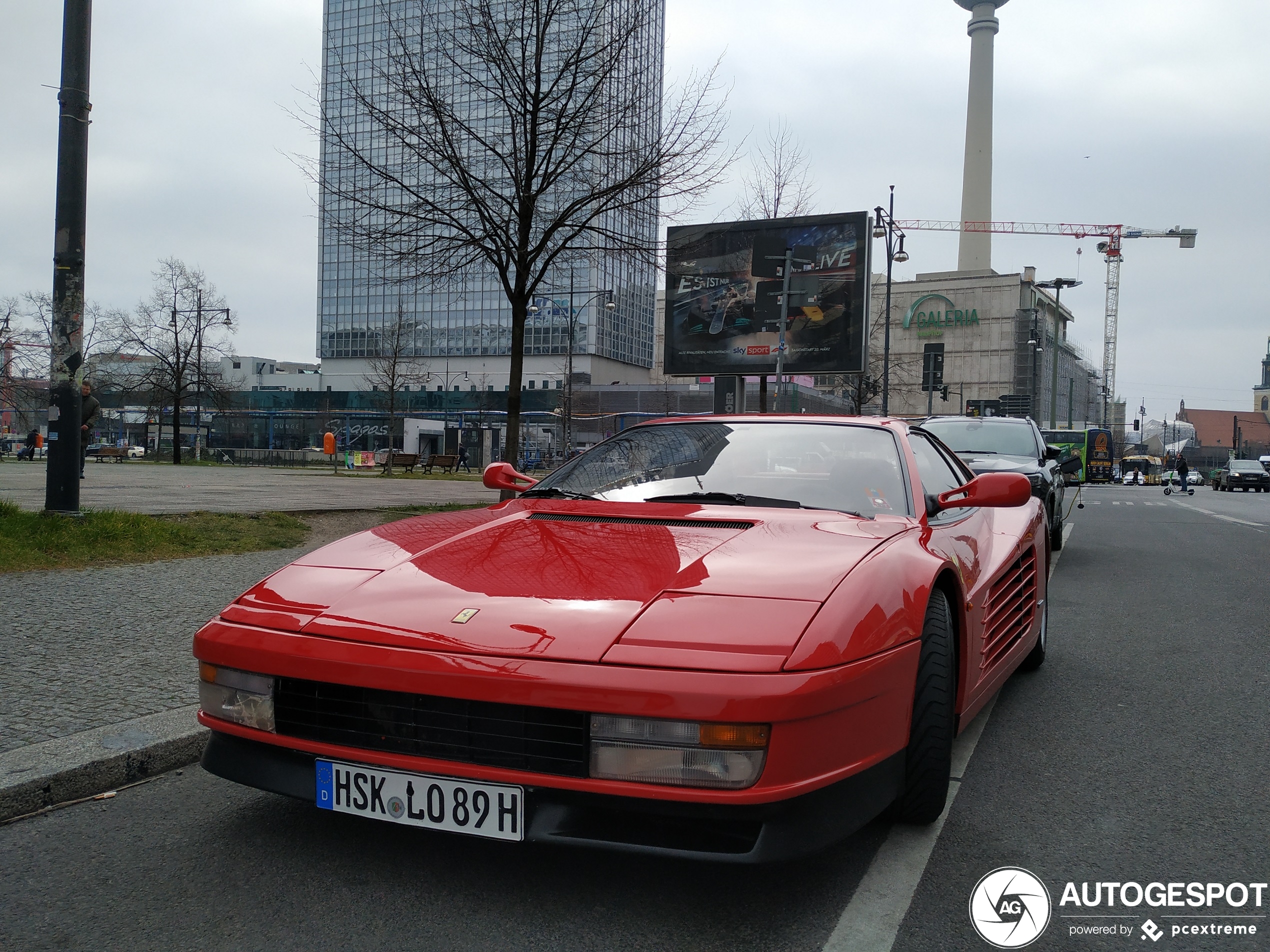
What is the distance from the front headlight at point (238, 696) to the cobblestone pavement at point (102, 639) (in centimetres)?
121

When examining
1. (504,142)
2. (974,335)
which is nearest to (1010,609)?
(504,142)

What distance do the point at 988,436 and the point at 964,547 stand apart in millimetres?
7893

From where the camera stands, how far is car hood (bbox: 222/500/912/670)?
221 cm

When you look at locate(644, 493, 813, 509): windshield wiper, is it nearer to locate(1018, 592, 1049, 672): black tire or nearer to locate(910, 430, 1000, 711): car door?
locate(910, 430, 1000, 711): car door

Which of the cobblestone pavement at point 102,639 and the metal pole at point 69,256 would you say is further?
the metal pole at point 69,256

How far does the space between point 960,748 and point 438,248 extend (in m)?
10.5

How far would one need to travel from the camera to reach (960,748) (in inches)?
145

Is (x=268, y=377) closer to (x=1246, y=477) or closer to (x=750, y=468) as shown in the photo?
(x=1246, y=477)

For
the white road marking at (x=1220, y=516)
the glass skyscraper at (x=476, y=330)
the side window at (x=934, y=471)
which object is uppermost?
the glass skyscraper at (x=476, y=330)

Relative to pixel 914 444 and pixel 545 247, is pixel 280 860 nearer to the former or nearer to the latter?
pixel 914 444

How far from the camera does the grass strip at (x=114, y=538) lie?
278 inches

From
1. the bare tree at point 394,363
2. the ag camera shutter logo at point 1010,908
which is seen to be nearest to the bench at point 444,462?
the bare tree at point 394,363

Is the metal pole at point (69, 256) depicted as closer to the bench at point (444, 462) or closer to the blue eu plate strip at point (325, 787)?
the blue eu plate strip at point (325, 787)

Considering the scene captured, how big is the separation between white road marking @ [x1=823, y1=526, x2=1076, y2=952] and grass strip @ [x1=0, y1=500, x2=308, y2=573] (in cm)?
642
